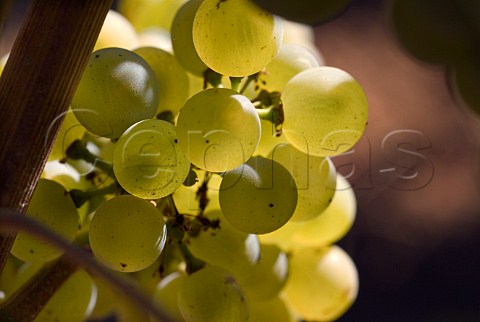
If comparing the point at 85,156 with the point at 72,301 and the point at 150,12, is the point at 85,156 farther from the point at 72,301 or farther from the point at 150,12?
the point at 150,12

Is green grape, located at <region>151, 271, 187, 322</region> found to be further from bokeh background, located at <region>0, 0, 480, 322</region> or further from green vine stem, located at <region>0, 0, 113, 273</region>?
bokeh background, located at <region>0, 0, 480, 322</region>

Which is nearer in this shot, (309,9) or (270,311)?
(309,9)

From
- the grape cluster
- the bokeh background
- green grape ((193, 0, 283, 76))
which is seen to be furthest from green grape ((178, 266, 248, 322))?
the bokeh background

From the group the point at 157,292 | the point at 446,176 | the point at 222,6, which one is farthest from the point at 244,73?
the point at 446,176

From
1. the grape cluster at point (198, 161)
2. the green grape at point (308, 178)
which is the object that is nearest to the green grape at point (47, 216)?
the grape cluster at point (198, 161)

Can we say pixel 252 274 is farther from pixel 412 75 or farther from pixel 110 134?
pixel 412 75

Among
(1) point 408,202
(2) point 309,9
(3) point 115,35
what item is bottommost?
(1) point 408,202

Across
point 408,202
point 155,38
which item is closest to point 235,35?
point 155,38
